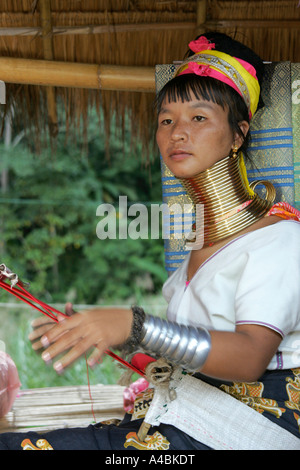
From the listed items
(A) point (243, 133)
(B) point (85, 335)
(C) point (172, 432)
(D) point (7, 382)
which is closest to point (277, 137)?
(A) point (243, 133)

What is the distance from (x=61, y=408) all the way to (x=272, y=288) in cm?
177

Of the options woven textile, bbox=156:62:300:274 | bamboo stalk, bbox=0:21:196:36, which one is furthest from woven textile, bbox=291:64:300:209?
bamboo stalk, bbox=0:21:196:36

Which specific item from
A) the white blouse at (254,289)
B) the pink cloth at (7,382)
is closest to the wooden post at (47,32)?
the pink cloth at (7,382)

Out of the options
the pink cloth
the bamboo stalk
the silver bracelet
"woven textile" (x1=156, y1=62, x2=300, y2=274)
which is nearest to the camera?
the silver bracelet

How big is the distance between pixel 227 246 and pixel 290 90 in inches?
40.2

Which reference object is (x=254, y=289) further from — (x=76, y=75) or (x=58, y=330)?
(x=76, y=75)

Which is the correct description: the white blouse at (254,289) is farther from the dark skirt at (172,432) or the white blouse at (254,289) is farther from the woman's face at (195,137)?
the woman's face at (195,137)

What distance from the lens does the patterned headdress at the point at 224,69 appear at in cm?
197

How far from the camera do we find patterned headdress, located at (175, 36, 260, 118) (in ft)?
6.45

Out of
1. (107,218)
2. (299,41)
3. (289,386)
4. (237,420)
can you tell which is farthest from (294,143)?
(107,218)

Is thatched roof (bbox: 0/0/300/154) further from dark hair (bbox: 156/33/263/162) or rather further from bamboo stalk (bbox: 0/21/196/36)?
dark hair (bbox: 156/33/263/162)

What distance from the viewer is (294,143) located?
2.57 meters

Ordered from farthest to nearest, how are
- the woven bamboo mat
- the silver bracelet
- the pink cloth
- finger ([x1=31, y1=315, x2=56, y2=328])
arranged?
1. the woven bamboo mat
2. the pink cloth
3. finger ([x1=31, y1=315, x2=56, y2=328])
4. the silver bracelet
